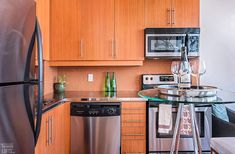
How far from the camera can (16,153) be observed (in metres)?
1.25

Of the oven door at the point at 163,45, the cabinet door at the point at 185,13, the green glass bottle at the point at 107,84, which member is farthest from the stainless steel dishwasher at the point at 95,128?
the cabinet door at the point at 185,13

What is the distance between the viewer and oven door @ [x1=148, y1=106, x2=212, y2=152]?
302 centimetres

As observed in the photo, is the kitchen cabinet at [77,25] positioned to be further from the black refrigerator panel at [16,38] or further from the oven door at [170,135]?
the black refrigerator panel at [16,38]

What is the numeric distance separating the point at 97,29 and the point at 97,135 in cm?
140

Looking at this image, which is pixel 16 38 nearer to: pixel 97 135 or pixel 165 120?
pixel 165 120

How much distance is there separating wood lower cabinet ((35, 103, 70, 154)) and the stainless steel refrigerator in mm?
709

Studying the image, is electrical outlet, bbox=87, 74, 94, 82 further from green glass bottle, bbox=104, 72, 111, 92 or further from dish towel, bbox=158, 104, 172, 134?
dish towel, bbox=158, 104, 172, 134

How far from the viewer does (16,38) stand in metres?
1.25

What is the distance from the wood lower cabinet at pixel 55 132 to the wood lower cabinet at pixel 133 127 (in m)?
0.67

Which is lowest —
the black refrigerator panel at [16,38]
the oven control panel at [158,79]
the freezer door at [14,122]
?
the freezer door at [14,122]

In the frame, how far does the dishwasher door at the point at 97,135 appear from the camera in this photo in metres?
2.95

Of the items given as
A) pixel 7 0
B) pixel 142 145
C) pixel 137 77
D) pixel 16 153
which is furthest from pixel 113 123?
pixel 7 0

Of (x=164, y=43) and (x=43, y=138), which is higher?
(x=164, y=43)

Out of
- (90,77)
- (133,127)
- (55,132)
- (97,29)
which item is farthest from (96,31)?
(55,132)
